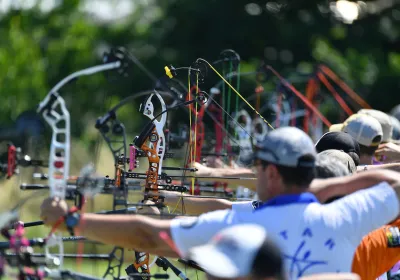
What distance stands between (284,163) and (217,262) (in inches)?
26.2

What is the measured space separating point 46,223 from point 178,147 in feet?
15.4

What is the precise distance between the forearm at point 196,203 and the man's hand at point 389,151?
6.39ft

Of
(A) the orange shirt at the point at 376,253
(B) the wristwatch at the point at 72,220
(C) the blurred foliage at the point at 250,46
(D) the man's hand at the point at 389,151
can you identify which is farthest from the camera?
(C) the blurred foliage at the point at 250,46

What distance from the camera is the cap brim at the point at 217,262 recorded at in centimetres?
376

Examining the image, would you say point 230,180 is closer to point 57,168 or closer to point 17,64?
point 57,168

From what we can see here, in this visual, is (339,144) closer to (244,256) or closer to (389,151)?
(389,151)

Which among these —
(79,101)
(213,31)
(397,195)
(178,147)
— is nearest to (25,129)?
(178,147)

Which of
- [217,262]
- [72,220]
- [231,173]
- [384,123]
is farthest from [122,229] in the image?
[384,123]

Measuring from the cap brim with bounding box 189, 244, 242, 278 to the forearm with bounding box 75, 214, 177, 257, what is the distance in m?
0.45

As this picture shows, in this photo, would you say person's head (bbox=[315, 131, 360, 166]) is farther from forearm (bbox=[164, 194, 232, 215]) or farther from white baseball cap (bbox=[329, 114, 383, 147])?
white baseball cap (bbox=[329, 114, 383, 147])

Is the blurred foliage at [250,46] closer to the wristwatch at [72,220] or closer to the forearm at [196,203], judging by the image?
the forearm at [196,203]

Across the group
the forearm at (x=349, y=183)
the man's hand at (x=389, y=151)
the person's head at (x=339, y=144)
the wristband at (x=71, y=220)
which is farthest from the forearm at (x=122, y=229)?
the man's hand at (x=389, y=151)

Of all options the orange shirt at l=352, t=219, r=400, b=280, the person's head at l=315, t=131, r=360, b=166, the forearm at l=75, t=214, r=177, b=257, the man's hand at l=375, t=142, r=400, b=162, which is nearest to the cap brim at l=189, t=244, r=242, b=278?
the forearm at l=75, t=214, r=177, b=257

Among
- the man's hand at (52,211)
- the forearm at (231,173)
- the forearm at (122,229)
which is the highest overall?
the forearm at (231,173)
